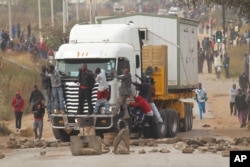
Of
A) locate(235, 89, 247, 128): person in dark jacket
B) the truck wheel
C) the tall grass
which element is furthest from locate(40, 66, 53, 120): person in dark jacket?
the tall grass

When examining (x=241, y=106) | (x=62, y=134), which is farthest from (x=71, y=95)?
(x=241, y=106)

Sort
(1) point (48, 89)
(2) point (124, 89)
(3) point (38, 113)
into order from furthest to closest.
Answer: (3) point (38, 113) < (1) point (48, 89) < (2) point (124, 89)

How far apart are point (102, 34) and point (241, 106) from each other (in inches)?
442

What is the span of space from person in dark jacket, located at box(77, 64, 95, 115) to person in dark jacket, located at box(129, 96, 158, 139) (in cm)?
183

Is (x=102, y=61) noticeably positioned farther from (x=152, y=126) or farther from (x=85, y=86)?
(x=152, y=126)

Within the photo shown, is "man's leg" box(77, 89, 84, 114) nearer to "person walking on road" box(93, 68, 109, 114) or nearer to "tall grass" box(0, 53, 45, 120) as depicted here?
"person walking on road" box(93, 68, 109, 114)

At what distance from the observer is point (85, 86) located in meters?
24.1

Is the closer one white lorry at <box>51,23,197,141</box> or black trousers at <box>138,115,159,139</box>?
white lorry at <box>51,23,197,141</box>

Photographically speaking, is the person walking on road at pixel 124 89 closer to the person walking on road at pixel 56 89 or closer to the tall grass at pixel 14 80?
the person walking on road at pixel 56 89

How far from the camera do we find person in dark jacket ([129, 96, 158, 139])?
2578cm

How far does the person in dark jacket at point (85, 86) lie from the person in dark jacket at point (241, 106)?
11415mm

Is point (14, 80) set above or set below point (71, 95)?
below

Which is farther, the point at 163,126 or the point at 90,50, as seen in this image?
the point at 163,126

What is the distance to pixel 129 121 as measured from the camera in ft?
83.6
